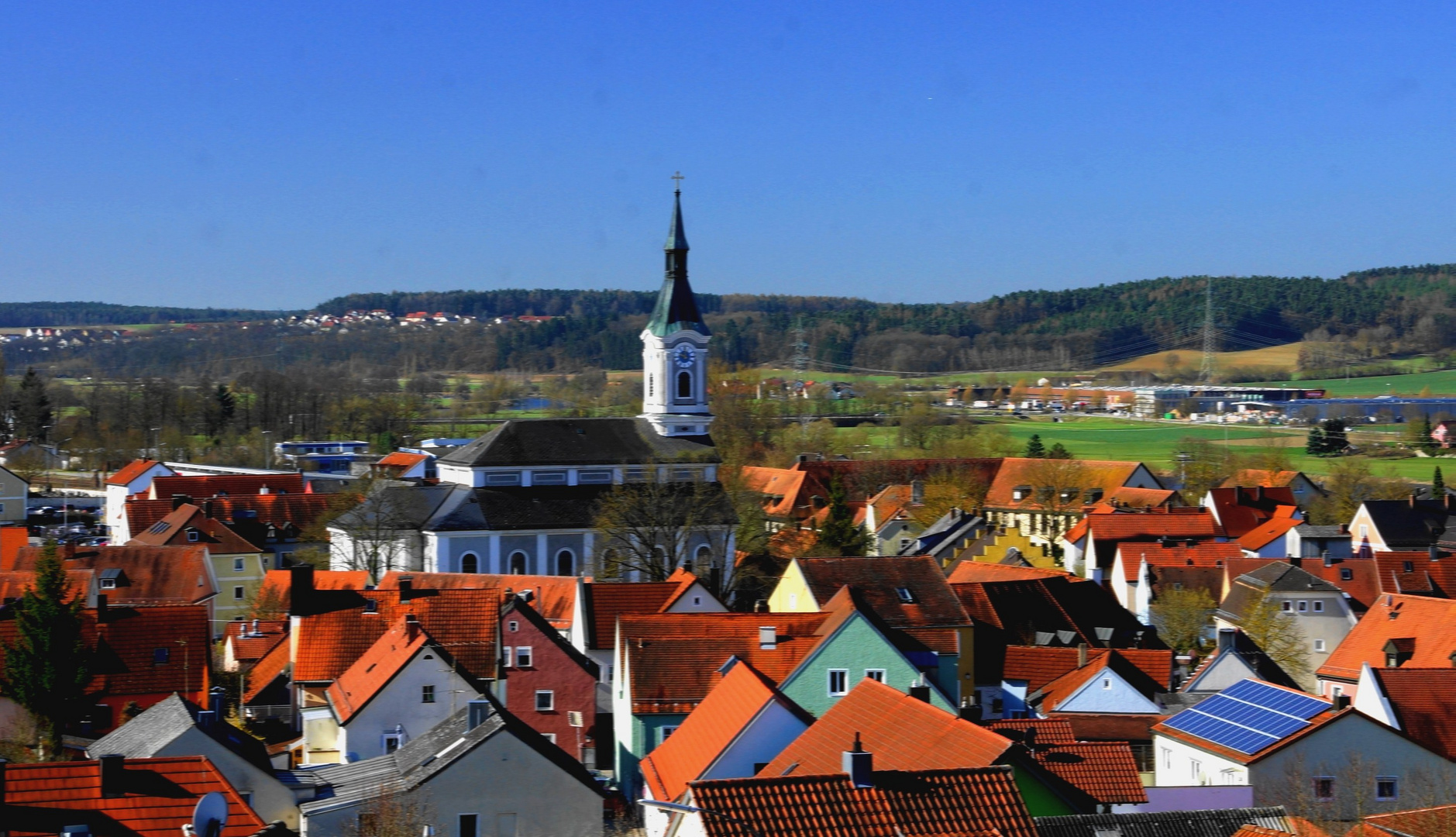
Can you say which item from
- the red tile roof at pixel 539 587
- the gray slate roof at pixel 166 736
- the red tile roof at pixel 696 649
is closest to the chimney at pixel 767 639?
the red tile roof at pixel 696 649

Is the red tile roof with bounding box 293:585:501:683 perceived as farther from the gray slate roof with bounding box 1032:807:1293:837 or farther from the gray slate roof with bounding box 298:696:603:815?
the gray slate roof with bounding box 1032:807:1293:837

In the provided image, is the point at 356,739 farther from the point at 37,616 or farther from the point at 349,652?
the point at 37,616

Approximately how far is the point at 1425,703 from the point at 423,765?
1819 cm

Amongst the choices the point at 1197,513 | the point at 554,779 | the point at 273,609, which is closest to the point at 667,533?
the point at 273,609

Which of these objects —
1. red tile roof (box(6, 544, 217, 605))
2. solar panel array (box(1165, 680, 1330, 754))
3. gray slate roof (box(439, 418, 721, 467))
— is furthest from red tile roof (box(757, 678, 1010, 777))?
gray slate roof (box(439, 418, 721, 467))

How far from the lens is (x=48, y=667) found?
101 ft

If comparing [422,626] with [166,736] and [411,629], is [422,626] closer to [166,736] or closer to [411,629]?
[411,629]

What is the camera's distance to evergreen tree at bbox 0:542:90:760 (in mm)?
30766

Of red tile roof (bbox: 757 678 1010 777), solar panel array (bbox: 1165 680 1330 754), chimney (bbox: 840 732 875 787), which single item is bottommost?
solar panel array (bbox: 1165 680 1330 754)

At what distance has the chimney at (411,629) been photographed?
29.8m

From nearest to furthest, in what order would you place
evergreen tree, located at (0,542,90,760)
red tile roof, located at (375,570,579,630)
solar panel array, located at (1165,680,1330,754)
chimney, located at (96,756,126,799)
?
chimney, located at (96,756,126,799) → solar panel array, located at (1165,680,1330,754) → evergreen tree, located at (0,542,90,760) → red tile roof, located at (375,570,579,630)

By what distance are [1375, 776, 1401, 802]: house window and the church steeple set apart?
1711 inches

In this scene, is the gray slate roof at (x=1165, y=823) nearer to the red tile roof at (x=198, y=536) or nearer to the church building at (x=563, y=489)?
the church building at (x=563, y=489)

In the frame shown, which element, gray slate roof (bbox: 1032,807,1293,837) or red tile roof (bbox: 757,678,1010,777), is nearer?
gray slate roof (bbox: 1032,807,1293,837)
